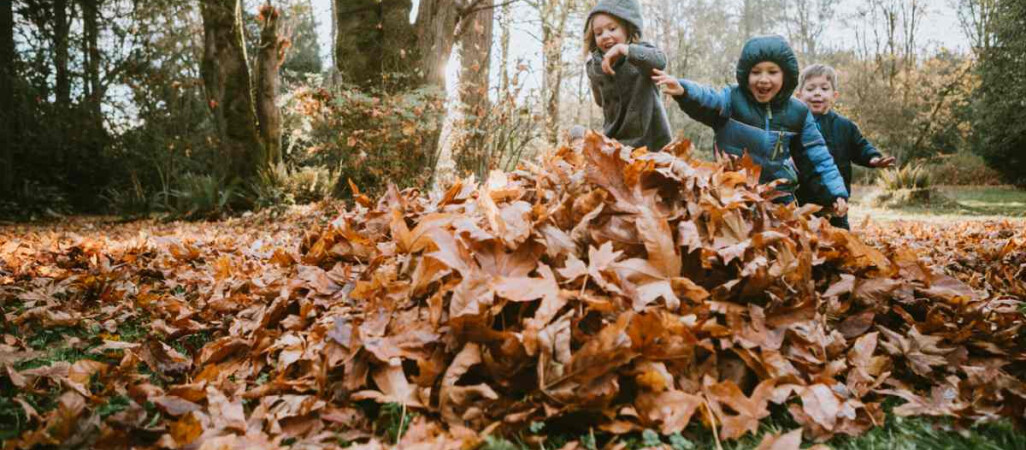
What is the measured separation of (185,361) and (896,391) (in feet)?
6.53

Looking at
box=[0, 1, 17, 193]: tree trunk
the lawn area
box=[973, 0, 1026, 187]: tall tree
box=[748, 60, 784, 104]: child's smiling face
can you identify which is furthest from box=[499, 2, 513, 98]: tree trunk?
box=[973, 0, 1026, 187]: tall tree

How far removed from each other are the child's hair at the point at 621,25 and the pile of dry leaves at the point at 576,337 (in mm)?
1661

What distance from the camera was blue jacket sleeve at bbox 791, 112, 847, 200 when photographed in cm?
305

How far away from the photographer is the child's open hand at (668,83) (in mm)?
2851

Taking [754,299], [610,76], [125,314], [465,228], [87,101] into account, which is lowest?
[125,314]

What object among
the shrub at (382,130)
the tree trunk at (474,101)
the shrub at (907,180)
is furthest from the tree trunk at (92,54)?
the shrub at (907,180)

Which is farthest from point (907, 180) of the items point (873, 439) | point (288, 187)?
point (873, 439)

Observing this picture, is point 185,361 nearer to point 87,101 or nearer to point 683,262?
point 683,262

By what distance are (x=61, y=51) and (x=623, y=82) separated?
1388 centimetres

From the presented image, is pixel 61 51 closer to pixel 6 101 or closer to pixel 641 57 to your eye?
pixel 6 101

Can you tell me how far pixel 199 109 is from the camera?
1341cm

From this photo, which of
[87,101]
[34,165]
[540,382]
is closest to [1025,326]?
[540,382]

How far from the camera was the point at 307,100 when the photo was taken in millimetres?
7508

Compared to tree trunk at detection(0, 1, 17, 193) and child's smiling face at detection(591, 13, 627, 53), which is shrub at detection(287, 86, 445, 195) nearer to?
child's smiling face at detection(591, 13, 627, 53)
